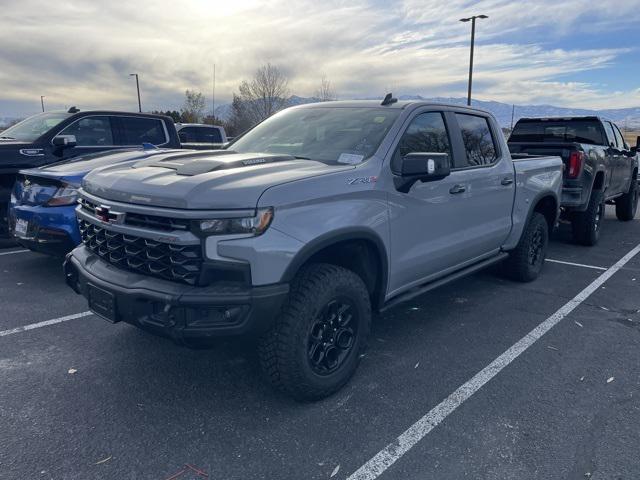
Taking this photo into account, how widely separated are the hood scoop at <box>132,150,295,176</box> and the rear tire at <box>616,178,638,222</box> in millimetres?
8897

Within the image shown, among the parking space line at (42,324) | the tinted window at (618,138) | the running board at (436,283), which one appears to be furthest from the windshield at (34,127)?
the tinted window at (618,138)

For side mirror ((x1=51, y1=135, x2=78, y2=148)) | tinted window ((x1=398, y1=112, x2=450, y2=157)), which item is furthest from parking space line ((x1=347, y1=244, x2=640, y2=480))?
side mirror ((x1=51, y1=135, x2=78, y2=148))

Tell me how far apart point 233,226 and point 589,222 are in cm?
662

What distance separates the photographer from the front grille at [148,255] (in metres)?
2.63

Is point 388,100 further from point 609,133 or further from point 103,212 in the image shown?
point 609,133

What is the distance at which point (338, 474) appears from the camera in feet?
8.16

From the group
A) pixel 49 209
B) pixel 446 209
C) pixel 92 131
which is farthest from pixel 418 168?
pixel 92 131

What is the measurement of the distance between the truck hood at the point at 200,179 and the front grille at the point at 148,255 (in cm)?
22

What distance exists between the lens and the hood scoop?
120 inches

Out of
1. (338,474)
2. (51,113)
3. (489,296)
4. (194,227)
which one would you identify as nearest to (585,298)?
(489,296)

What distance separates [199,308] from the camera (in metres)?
2.57

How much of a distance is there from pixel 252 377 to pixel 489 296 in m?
2.90

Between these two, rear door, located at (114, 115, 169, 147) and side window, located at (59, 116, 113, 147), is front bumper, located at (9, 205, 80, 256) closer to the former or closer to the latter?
side window, located at (59, 116, 113, 147)

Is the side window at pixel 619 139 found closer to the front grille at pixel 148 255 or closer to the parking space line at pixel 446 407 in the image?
the parking space line at pixel 446 407
